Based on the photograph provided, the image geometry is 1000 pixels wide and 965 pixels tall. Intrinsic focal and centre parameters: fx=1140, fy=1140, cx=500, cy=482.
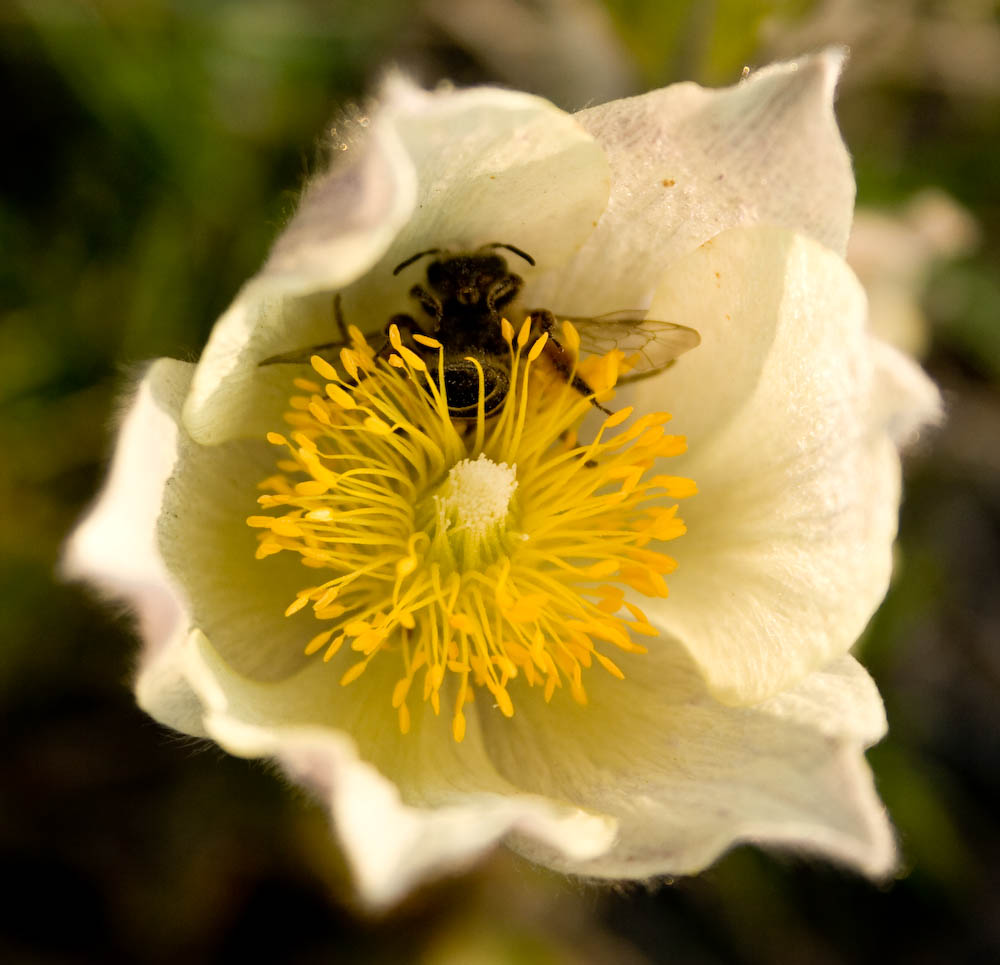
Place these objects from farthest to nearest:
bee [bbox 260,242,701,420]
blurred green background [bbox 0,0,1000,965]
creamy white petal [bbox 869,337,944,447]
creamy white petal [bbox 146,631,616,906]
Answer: blurred green background [bbox 0,0,1000,965]
bee [bbox 260,242,701,420]
creamy white petal [bbox 869,337,944,447]
creamy white petal [bbox 146,631,616,906]

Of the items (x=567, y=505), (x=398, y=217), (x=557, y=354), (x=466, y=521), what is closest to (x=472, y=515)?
(x=466, y=521)

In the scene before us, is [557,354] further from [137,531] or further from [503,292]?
[137,531]

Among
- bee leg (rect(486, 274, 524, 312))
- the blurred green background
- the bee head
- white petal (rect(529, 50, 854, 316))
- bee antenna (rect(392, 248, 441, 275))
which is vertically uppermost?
white petal (rect(529, 50, 854, 316))

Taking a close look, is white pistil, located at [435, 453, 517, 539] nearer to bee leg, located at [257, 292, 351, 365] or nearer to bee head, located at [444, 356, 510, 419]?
bee head, located at [444, 356, 510, 419]

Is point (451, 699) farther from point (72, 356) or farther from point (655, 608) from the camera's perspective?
point (72, 356)

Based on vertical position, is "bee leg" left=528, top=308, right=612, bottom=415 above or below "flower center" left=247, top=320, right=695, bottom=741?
above

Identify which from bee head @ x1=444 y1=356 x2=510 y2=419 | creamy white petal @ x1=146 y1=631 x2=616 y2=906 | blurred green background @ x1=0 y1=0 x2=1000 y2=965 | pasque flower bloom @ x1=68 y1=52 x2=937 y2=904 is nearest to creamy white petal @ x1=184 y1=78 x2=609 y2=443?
pasque flower bloom @ x1=68 y1=52 x2=937 y2=904
